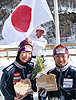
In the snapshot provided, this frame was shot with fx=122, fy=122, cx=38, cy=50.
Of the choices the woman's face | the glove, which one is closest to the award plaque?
the glove

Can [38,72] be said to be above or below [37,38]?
below

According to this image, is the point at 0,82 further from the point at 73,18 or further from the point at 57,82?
the point at 73,18

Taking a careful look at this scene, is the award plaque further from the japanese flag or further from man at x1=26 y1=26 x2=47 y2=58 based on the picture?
man at x1=26 y1=26 x2=47 y2=58

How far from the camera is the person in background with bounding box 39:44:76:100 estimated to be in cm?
179

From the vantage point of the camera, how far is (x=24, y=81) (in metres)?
1.74

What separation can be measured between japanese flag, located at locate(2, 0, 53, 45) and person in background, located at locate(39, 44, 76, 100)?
1.32 meters

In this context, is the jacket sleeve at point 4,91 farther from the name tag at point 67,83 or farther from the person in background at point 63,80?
the name tag at point 67,83

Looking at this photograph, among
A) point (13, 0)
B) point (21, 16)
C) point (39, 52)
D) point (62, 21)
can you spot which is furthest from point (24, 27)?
point (13, 0)

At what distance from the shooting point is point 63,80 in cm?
182

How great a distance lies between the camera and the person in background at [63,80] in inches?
70.7

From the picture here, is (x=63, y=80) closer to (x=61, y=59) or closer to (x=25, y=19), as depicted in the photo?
(x=61, y=59)

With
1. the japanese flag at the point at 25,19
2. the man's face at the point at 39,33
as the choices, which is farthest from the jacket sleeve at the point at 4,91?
the man's face at the point at 39,33

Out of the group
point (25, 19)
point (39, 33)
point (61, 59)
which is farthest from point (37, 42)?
point (61, 59)

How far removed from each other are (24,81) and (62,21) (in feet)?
91.7
